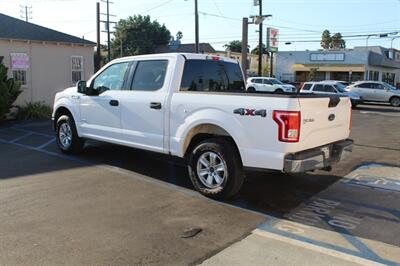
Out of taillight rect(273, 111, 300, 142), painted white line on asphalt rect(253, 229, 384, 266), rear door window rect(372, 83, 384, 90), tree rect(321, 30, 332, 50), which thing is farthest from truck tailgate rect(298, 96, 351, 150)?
tree rect(321, 30, 332, 50)

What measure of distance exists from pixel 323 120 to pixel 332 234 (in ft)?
5.27

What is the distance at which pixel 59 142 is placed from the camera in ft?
30.8

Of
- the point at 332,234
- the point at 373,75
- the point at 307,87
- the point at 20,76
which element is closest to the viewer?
the point at 332,234

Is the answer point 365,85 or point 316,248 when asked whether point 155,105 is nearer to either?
point 316,248

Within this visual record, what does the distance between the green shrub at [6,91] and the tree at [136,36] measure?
65.1 metres

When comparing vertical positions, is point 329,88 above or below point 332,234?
above

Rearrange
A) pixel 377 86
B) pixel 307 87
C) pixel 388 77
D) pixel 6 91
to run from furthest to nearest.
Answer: pixel 388 77
pixel 377 86
pixel 307 87
pixel 6 91

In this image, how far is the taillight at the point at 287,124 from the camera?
5.28 m

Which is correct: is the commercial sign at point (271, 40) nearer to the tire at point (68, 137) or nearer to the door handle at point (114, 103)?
the tire at point (68, 137)

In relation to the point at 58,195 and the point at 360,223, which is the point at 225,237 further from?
the point at 58,195

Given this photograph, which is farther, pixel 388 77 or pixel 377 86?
pixel 388 77

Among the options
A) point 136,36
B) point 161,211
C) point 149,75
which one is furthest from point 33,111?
point 136,36

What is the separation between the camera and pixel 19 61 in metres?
16.5

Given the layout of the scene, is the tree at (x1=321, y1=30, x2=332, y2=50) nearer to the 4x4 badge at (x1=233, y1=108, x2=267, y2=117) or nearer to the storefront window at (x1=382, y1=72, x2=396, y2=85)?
the storefront window at (x1=382, y1=72, x2=396, y2=85)
